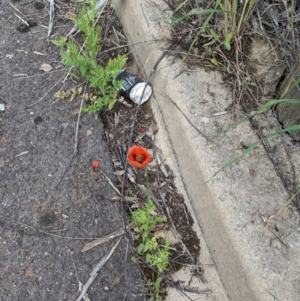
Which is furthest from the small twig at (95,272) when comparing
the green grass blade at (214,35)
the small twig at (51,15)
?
the small twig at (51,15)

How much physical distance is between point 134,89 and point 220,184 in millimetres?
787

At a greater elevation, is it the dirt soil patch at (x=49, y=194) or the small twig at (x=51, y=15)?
the small twig at (x=51, y=15)

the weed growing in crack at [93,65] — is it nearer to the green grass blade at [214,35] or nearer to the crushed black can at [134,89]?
the crushed black can at [134,89]

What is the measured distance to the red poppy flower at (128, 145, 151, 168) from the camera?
7.41ft

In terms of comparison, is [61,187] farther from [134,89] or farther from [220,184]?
[220,184]

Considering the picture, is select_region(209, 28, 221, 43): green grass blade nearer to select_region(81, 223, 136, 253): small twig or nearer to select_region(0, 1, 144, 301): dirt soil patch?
select_region(0, 1, 144, 301): dirt soil patch

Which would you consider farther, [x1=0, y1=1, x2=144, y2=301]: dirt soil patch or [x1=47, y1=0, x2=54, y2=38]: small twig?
[x1=47, y1=0, x2=54, y2=38]: small twig

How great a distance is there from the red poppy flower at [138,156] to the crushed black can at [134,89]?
0.34m

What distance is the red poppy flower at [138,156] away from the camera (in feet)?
7.41

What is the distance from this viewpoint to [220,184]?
2.03 meters

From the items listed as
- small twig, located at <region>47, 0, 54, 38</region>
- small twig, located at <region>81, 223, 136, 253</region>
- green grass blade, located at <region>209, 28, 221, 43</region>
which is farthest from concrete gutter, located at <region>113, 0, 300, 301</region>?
small twig, located at <region>47, 0, 54, 38</region>

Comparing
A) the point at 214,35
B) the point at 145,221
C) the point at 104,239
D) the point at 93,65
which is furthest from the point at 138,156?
the point at 214,35

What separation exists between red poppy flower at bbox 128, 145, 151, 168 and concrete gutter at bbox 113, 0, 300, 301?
173 mm

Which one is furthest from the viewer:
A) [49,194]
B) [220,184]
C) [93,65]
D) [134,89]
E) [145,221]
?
[134,89]
